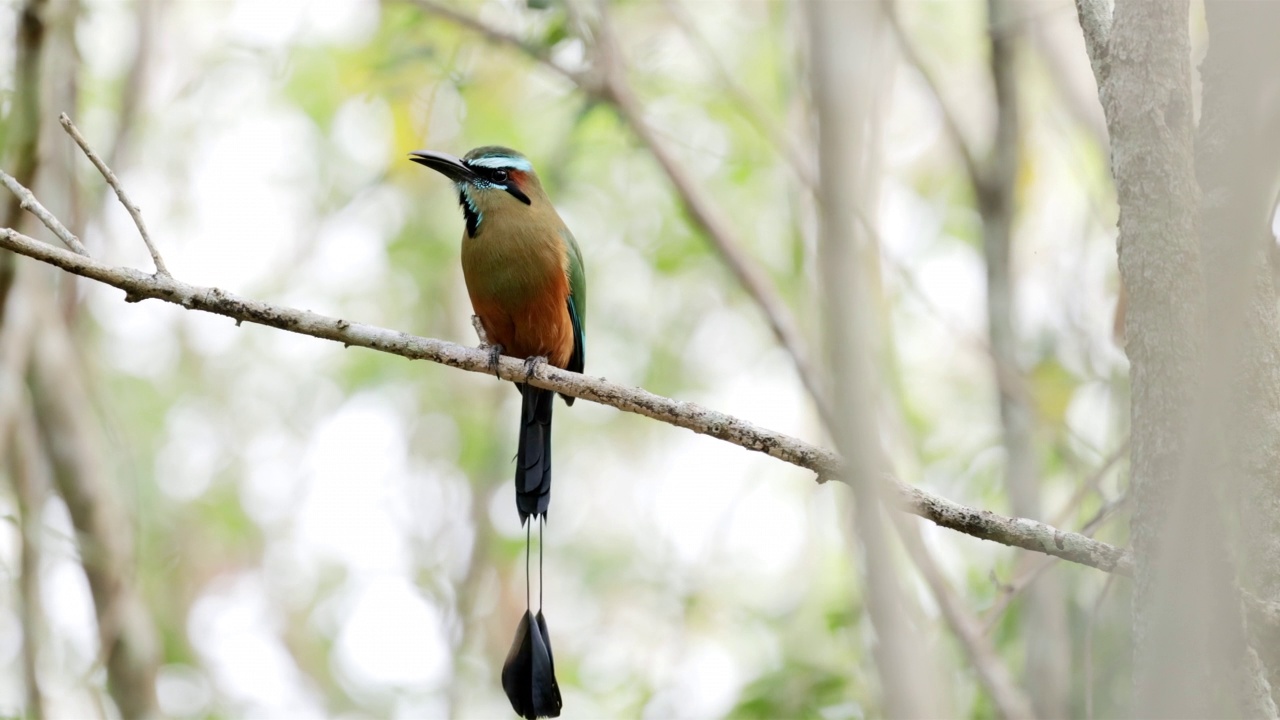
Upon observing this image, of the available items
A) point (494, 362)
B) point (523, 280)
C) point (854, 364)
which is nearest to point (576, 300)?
point (523, 280)

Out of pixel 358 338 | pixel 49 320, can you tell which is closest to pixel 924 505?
pixel 358 338

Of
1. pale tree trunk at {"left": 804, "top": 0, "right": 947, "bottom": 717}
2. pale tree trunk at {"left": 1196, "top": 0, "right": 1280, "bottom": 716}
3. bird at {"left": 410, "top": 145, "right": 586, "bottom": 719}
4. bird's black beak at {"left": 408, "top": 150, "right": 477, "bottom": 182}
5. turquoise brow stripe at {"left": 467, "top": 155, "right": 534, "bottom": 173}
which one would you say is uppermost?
turquoise brow stripe at {"left": 467, "top": 155, "right": 534, "bottom": 173}

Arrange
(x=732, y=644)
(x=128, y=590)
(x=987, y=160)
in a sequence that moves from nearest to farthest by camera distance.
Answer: (x=128, y=590), (x=987, y=160), (x=732, y=644)

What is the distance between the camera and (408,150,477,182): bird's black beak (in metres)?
4.87

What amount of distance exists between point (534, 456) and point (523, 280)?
0.71m

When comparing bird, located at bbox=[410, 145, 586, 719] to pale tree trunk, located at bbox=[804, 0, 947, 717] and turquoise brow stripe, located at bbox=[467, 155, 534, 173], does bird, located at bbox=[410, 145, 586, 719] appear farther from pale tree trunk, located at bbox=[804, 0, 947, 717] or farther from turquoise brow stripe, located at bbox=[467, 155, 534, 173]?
pale tree trunk, located at bbox=[804, 0, 947, 717]

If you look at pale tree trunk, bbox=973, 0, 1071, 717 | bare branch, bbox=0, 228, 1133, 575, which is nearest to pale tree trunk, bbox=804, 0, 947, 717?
bare branch, bbox=0, 228, 1133, 575

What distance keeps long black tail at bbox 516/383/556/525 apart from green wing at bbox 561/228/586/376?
22 centimetres

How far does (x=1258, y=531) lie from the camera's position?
7.13 feet

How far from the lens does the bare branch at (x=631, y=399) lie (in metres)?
2.61

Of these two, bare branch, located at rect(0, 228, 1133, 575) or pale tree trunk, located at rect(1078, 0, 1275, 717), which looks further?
bare branch, located at rect(0, 228, 1133, 575)

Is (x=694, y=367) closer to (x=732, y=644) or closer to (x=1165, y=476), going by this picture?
(x=732, y=644)

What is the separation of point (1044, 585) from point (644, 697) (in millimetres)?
2473

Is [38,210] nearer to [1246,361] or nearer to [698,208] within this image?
[1246,361]
